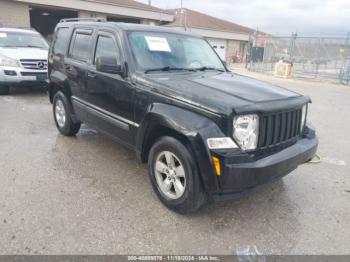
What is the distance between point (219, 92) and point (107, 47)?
1861 millimetres

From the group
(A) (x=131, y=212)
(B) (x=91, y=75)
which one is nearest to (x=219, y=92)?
(A) (x=131, y=212)

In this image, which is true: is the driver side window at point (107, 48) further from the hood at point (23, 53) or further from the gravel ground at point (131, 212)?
the hood at point (23, 53)

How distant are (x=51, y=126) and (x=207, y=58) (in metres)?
3.48

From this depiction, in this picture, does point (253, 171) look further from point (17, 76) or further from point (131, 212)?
point (17, 76)

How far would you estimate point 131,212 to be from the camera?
319 centimetres

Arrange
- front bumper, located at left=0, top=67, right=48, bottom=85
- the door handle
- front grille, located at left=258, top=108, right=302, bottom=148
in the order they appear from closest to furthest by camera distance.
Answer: front grille, located at left=258, top=108, right=302, bottom=148 < the door handle < front bumper, located at left=0, top=67, right=48, bottom=85

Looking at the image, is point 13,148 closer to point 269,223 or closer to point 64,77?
point 64,77

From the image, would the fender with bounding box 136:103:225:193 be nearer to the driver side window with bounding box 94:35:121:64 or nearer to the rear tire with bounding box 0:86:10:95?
the driver side window with bounding box 94:35:121:64

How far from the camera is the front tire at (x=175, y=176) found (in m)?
2.90

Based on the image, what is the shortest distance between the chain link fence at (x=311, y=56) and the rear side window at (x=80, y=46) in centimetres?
1499

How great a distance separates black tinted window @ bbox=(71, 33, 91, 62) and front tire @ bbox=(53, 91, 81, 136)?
2.67 ft

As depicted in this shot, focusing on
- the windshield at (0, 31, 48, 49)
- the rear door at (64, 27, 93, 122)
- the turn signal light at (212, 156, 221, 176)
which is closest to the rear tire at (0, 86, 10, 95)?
the windshield at (0, 31, 48, 49)

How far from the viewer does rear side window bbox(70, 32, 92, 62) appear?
4500mm

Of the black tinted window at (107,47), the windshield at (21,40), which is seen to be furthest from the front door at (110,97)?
the windshield at (21,40)
